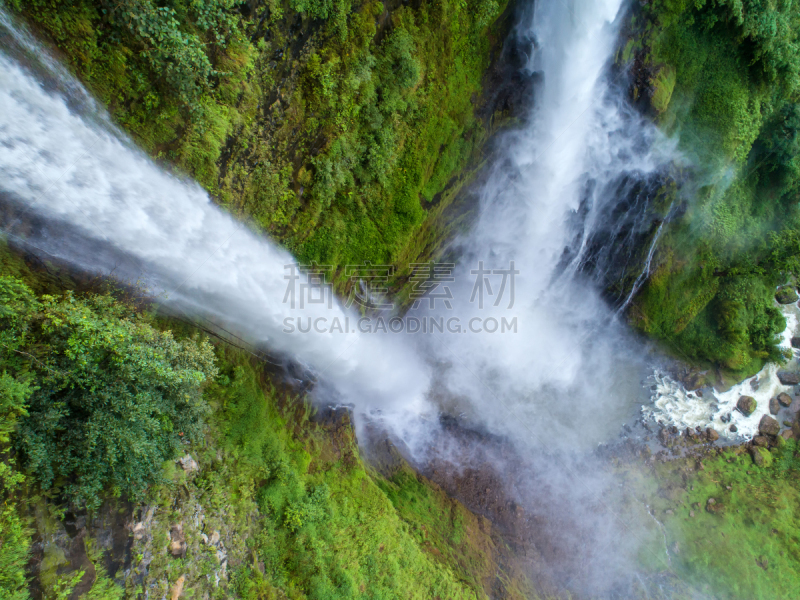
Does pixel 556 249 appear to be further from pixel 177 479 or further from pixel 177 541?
pixel 177 541

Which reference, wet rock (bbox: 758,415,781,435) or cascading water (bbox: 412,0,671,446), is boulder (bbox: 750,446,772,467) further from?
cascading water (bbox: 412,0,671,446)

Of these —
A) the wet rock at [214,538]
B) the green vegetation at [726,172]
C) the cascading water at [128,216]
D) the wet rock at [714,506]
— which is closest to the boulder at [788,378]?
the green vegetation at [726,172]

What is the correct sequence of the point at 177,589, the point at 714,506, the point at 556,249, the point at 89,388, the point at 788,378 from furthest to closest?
the point at 788,378 → the point at 714,506 → the point at 556,249 → the point at 177,589 → the point at 89,388

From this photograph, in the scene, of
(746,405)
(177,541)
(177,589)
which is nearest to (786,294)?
(746,405)

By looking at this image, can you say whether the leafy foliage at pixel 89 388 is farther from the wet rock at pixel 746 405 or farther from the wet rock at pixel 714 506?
the wet rock at pixel 746 405

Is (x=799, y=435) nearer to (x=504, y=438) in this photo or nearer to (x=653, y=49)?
(x=504, y=438)

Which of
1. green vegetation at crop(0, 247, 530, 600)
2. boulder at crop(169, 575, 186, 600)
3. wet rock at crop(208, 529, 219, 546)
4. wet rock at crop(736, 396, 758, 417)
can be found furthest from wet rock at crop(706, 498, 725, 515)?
boulder at crop(169, 575, 186, 600)
